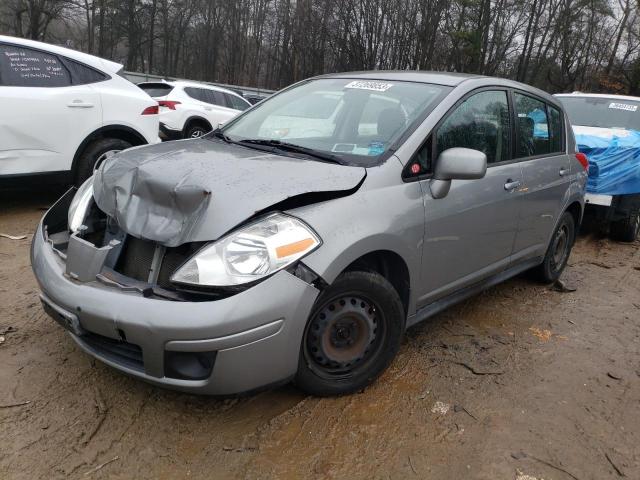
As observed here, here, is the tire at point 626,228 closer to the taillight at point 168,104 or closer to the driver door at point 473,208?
the driver door at point 473,208

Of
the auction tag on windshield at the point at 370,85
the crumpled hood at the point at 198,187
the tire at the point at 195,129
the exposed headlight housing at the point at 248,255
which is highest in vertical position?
the auction tag on windshield at the point at 370,85

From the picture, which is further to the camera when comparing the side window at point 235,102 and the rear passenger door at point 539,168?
the side window at point 235,102

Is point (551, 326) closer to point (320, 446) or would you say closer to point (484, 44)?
point (320, 446)

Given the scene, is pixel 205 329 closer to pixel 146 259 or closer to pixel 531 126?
pixel 146 259

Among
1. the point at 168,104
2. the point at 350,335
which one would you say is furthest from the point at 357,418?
the point at 168,104

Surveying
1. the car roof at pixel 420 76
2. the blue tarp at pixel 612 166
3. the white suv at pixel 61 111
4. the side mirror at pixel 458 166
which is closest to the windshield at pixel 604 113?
the blue tarp at pixel 612 166

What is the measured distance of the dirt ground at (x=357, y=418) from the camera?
85.4 inches

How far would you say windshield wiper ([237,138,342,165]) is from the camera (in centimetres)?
272

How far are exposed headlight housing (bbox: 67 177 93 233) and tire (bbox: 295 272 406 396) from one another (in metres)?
1.29

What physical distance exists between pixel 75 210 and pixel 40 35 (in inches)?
1457

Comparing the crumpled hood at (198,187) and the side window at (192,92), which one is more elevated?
the crumpled hood at (198,187)

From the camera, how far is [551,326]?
3.80m

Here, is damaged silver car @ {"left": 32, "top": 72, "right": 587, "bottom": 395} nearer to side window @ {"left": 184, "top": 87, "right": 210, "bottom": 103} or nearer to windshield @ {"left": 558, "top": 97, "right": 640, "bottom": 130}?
windshield @ {"left": 558, "top": 97, "right": 640, "bottom": 130}

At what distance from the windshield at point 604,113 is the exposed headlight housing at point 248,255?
642 centimetres
